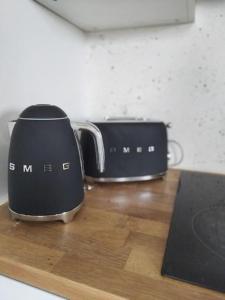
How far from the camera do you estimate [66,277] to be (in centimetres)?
36

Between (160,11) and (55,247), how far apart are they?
2.25 ft

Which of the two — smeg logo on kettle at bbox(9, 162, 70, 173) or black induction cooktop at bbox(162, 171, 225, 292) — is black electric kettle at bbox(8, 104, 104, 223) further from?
black induction cooktop at bbox(162, 171, 225, 292)

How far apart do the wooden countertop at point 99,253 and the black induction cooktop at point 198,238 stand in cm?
2

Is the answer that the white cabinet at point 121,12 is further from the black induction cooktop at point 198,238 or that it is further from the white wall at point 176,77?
the black induction cooktop at point 198,238

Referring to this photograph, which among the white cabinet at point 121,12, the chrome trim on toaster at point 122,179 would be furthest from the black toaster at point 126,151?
the white cabinet at point 121,12

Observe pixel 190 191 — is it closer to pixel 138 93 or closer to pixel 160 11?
pixel 138 93

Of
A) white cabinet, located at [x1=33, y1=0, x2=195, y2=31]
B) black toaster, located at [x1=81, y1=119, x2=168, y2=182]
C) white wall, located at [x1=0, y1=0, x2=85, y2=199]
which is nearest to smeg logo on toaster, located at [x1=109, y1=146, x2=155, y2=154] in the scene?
black toaster, located at [x1=81, y1=119, x2=168, y2=182]

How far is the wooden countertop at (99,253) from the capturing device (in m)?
0.34

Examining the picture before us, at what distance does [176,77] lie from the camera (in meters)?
0.83

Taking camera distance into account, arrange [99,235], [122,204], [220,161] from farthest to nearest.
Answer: [220,161], [122,204], [99,235]

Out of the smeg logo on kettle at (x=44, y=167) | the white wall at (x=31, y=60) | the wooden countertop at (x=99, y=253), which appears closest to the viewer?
the wooden countertop at (x=99, y=253)

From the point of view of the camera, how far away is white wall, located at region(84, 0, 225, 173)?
78 cm

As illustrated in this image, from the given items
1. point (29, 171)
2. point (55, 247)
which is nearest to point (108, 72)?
point (29, 171)

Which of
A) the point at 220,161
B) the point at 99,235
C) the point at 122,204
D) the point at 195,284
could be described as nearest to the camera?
the point at 195,284
